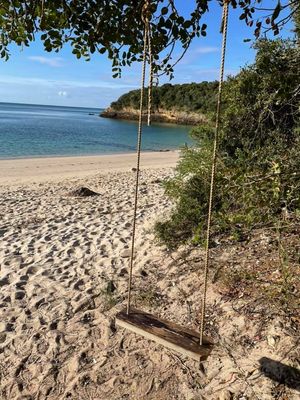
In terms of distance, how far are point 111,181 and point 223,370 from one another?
1054 cm

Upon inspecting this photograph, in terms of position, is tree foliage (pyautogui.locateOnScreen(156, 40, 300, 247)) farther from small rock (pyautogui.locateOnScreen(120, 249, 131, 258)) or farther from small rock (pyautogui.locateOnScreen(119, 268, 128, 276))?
small rock (pyautogui.locateOnScreen(119, 268, 128, 276))

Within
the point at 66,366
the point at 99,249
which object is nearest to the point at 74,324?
the point at 66,366

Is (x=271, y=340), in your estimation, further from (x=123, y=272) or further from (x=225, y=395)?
(x=123, y=272)

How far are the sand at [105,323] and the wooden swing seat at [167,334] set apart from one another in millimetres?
591

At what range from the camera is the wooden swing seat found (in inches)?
101

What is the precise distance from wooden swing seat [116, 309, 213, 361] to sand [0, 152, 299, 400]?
0.59m

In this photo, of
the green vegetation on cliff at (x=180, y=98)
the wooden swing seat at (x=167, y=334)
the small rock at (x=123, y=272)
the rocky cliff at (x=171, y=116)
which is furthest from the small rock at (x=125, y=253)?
the green vegetation on cliff at (x=180, y=98)

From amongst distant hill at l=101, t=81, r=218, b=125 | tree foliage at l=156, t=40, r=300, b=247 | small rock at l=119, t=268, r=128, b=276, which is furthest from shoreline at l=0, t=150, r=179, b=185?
distant hill at l=101, t=81, r=218, b=125

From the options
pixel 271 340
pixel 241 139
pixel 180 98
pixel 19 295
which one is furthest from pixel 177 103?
pixel 271 340

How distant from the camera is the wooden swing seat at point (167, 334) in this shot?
2.56 meters

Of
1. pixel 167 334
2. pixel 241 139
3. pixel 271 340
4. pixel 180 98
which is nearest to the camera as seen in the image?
pixel 167 334

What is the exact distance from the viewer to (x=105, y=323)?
3912mm

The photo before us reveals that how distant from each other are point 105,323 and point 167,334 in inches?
52.8

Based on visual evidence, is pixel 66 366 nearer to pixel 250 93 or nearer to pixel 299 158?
pixel 299 158
